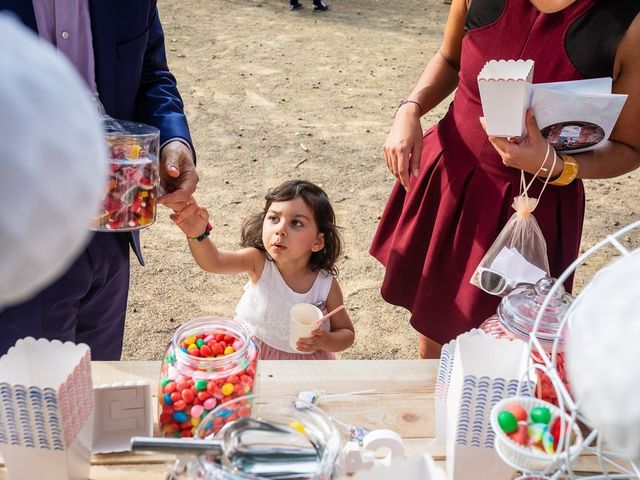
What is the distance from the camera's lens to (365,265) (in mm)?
3016

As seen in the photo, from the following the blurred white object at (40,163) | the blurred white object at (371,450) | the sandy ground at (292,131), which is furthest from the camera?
the sandy ground at (292,131)

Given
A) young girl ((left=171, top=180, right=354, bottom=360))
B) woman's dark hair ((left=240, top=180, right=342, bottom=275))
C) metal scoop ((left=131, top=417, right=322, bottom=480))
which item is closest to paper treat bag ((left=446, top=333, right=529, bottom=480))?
metal scoop ((left=131, top=417, right=322, bottom=480))

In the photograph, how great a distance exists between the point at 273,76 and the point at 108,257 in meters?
3.82

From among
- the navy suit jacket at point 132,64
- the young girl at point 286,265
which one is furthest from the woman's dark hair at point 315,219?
the navy suit jacket at point 132,64

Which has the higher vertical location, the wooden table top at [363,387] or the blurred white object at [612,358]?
the blurred white object at [612,358]

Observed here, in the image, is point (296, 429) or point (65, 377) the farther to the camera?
point (65, 377)

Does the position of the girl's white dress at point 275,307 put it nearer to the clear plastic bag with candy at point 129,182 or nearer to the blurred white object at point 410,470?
the clear plastic bag with candy at point 129,182

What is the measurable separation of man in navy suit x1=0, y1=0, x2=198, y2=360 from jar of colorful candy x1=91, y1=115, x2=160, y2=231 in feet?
0.33

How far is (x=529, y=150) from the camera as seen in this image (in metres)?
1.38

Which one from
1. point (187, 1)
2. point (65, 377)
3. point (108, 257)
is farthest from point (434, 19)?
point (65, 377)

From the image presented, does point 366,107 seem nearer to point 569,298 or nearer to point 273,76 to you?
point 273,76

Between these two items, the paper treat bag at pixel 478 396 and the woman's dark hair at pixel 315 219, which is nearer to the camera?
the paper treat bag at pixel 478 396

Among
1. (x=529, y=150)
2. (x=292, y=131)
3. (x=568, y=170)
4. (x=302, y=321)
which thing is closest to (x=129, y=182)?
(x=302, y=321)

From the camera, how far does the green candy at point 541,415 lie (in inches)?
29.3
